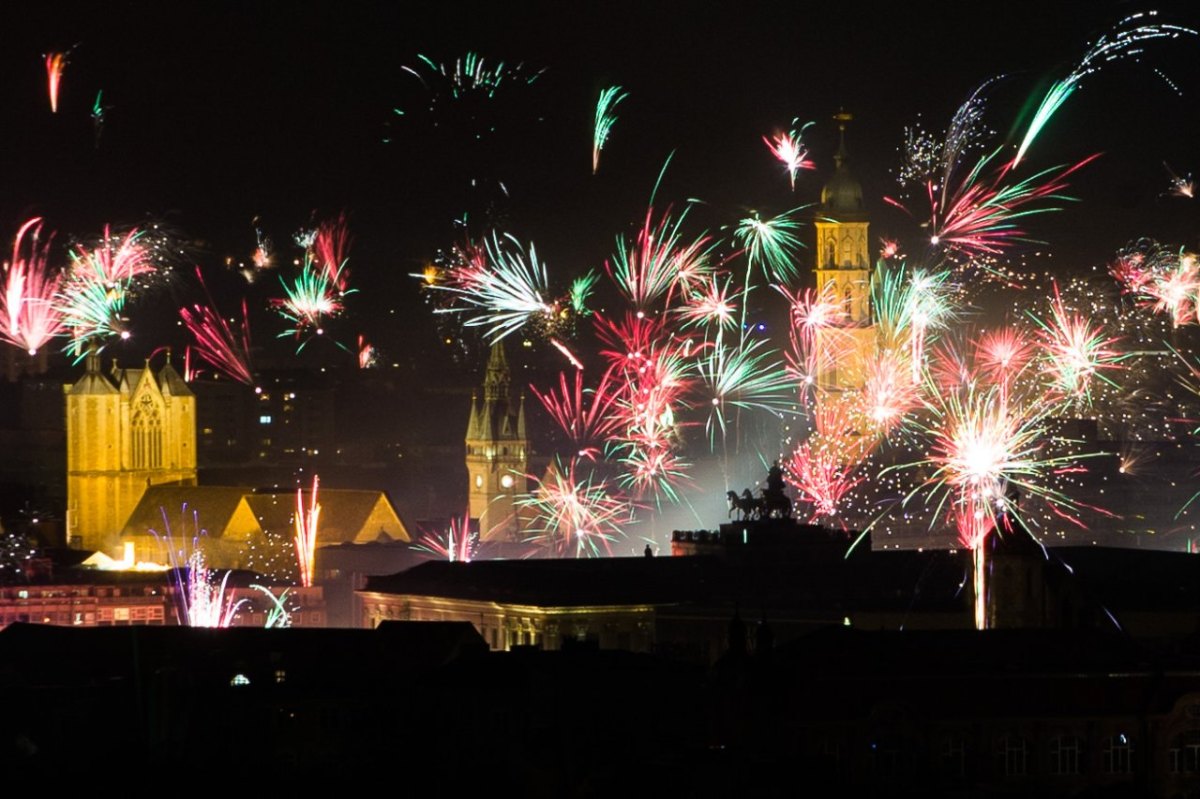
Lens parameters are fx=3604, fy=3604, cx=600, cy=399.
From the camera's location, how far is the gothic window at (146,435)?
6250 inches

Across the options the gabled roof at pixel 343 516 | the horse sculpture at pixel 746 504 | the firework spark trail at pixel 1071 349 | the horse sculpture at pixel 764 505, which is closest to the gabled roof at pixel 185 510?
the gabled roof at pixel 343 516

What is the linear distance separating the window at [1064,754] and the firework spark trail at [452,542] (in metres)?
71.9

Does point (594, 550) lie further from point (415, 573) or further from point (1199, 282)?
point (1199, 282)

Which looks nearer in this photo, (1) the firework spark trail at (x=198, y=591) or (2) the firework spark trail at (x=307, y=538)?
(1) the firework spark trail at (x=198, y=591)

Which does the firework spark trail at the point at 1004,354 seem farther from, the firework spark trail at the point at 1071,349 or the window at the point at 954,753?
the window at the point at 954,753

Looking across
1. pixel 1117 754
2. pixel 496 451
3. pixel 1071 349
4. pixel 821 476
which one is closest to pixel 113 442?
pixel 496 451

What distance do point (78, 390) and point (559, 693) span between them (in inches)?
3376

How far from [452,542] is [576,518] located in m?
15.3

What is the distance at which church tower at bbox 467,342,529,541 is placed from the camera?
16338 cm

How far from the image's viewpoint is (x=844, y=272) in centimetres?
13938

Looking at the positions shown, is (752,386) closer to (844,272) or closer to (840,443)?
(844,272)

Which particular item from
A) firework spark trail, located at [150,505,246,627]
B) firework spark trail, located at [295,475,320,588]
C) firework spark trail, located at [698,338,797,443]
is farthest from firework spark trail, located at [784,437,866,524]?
firework spark trail, located at [150,505,246,627]

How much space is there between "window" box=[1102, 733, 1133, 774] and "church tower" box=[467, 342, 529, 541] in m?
91.8

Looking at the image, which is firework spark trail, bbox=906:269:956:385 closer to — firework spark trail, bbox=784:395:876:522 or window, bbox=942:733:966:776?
firework spark trail, bbox=784:395:876:522
